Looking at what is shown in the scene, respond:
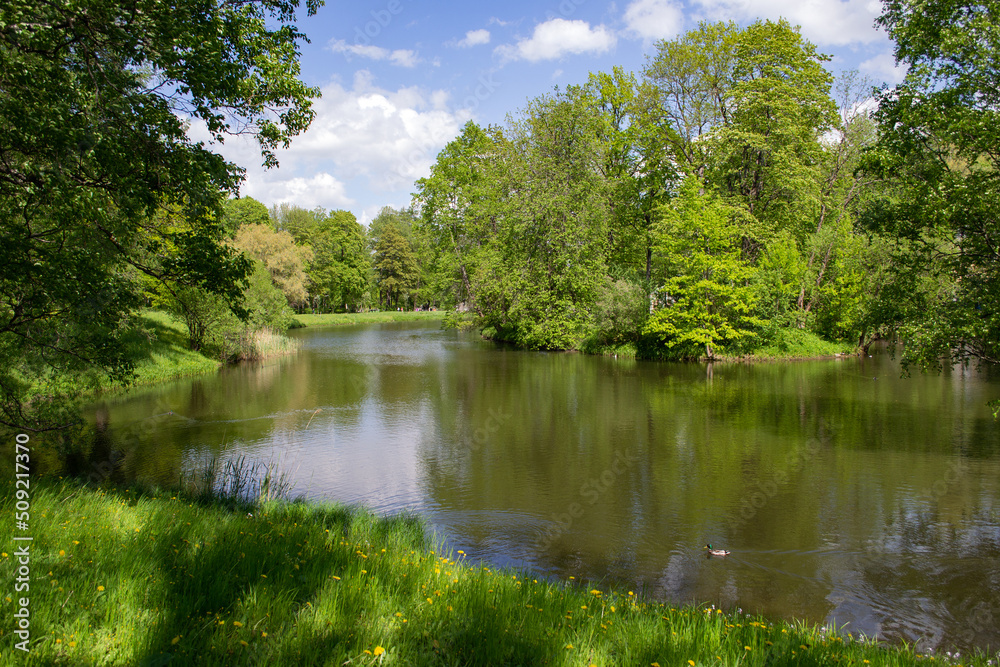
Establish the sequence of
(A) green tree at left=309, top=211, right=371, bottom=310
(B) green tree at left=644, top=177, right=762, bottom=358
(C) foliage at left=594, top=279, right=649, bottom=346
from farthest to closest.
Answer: (A) green tree at left=309, top=211, right=371, bottom=310 < (C) foliage at left=594, top=279, right=649, bottom=346 < (B) green tree at left=644, top=177, right=762, bottom=358

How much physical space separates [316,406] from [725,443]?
11.8m

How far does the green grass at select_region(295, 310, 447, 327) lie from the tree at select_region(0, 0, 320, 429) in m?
49.5

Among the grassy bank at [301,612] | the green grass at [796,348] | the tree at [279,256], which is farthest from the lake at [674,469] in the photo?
the tree at [279,256]

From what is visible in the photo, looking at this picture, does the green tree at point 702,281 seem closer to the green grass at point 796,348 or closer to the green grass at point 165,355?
the green grass at point 796,348

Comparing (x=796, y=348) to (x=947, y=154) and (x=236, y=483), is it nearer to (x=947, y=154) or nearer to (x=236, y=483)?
(x=947, y=154)

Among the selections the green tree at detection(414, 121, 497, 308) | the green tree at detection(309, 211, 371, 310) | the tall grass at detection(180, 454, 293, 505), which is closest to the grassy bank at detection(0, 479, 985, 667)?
the tall grass at detection(180, 454, 293, 505)

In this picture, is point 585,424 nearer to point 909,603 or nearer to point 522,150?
point 909,603

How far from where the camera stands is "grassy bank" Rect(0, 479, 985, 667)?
11.2 ft

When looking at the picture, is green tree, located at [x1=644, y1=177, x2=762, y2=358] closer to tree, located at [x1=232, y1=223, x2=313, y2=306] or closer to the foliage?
the foliage

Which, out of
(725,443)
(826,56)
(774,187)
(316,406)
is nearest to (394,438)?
(316,406)

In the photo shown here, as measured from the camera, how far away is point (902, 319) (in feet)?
38.8

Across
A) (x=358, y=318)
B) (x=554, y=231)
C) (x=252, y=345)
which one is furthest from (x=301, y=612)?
(x=358, y=318)

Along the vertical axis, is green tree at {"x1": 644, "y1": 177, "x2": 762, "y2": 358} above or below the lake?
above

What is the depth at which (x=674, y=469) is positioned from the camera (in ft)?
38.0
